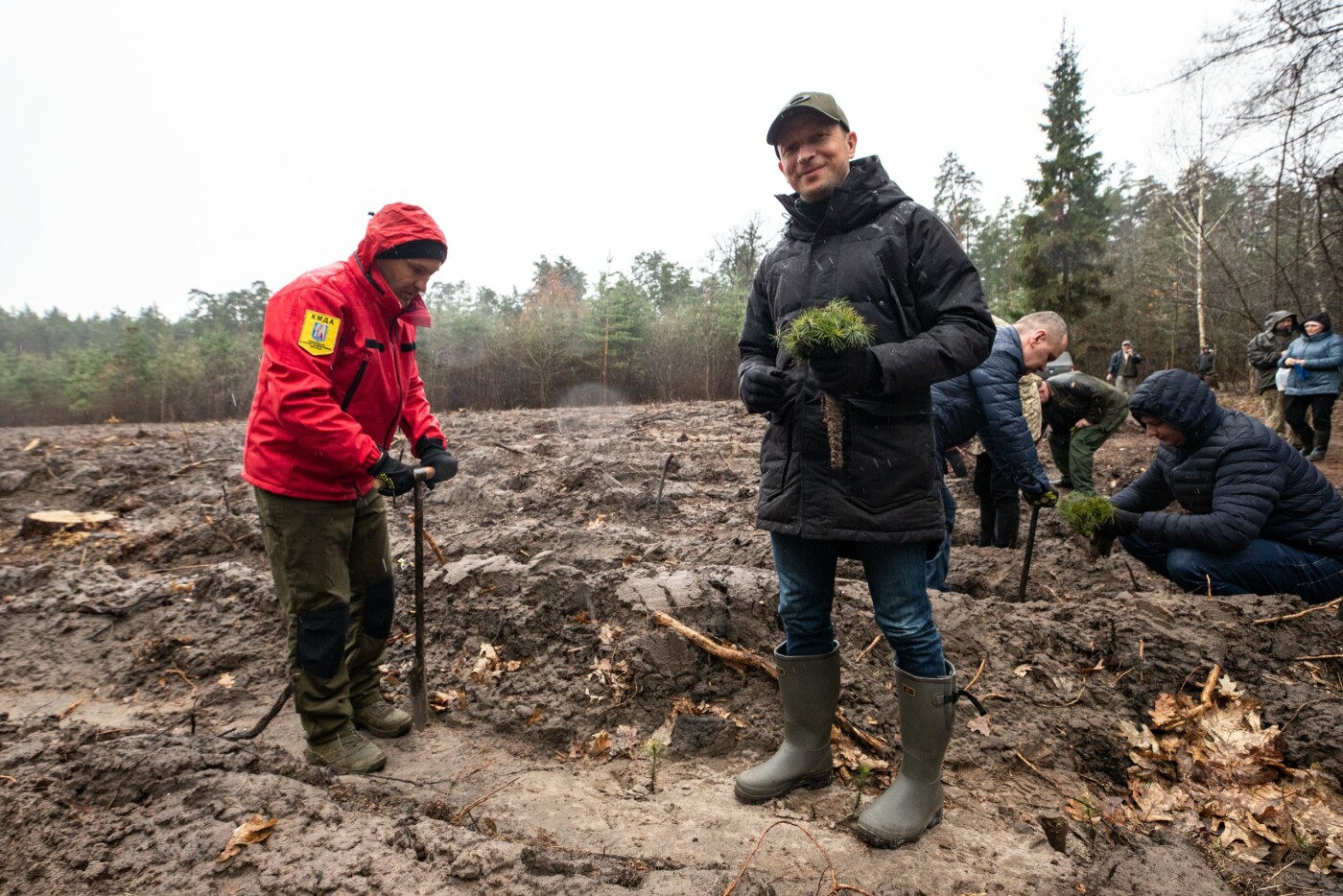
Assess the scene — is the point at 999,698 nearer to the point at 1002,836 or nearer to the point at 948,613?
the point at 948,613

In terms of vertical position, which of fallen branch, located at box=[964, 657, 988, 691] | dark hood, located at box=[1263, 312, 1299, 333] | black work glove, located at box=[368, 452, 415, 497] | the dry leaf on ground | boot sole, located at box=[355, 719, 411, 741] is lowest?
boot sole, located at box=[355, 719, 411, 741]

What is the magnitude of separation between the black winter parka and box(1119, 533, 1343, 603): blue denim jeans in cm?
265

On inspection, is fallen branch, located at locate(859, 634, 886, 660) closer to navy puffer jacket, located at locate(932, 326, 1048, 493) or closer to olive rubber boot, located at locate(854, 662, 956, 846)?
olive rubber boot, located at locate(854, 662, 956, 846)

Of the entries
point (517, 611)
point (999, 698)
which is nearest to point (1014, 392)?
point (999, 698)

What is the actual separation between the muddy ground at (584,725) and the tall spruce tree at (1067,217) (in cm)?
2241

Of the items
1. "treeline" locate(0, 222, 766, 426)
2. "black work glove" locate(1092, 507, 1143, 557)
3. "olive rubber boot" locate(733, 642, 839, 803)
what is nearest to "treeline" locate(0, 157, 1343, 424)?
"treeline" locate(0, 222, 766, 426)

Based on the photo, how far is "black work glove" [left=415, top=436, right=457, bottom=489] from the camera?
3.04m

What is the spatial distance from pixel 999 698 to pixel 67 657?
5118mm

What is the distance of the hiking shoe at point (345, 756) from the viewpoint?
2801 millimetres

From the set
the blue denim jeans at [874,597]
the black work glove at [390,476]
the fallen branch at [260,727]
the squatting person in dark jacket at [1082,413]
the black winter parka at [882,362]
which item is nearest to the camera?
the black winter parka at [882,362]

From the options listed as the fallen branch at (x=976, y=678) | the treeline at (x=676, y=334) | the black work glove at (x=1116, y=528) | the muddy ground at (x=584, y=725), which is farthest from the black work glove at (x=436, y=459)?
the treeline at (x=676, y=334)

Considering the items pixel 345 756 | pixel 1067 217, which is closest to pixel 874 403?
pixel 345 756

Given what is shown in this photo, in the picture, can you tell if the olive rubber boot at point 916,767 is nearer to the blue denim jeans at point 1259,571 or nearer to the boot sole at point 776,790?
the boot sole at point 776,790

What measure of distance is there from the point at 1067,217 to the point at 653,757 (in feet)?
93.8
